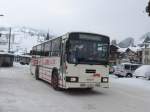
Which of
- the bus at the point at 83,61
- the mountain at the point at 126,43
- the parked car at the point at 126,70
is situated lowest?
the parked car at the point at 126,70

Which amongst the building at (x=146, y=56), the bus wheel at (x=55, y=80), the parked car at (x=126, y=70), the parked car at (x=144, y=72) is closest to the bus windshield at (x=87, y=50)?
the bus wheel at (x=55, y=80)

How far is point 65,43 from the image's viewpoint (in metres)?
16.3

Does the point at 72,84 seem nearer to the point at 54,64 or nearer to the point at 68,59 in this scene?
the point at 68,59

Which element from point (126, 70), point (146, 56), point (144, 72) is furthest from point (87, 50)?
point (146, 56)

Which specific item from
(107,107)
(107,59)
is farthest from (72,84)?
(107,107)

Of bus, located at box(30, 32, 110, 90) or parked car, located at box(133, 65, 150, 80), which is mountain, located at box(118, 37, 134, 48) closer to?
parked car, located at box(133, 65, 150, 80)

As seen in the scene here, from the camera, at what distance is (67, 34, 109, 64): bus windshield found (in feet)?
52.2

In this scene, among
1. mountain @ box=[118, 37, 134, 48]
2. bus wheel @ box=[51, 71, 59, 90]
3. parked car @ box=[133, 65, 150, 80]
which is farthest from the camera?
mountain @ box=[118, 37, 134, 48]

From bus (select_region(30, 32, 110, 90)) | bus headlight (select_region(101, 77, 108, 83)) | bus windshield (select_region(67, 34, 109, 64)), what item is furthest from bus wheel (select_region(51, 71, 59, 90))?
bus headlight (select_region(101, 77, 108, 83))

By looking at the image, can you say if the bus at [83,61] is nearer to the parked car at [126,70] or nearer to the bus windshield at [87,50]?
the bus windshield at [87,50]

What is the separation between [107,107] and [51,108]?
6.97ft

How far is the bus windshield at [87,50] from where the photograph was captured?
52.2 feet

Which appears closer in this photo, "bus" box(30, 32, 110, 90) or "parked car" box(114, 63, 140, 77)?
"bus" box(30, 32, 110, 90)

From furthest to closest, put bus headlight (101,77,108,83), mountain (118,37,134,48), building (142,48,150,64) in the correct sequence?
mountain (118,37,134,48)
building (142,48,150,64)
bus headlight (101,77,108,83)
